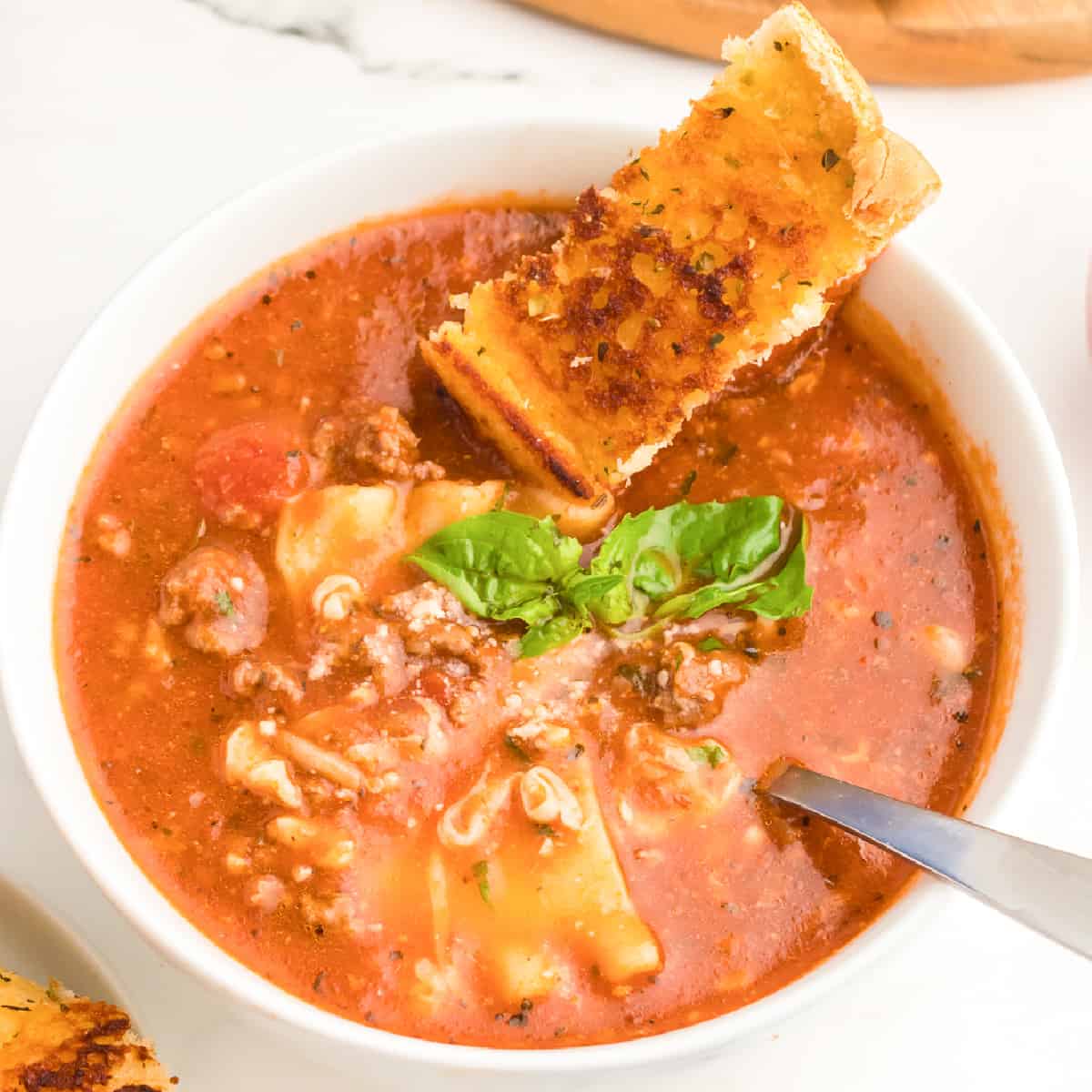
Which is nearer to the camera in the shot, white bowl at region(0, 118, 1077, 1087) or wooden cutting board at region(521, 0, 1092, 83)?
white bowl at region(0, 118, 1077, 1087)

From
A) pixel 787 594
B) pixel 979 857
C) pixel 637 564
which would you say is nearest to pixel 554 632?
pixel 637 564

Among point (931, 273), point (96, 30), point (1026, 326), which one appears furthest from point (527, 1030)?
point (96, 30)

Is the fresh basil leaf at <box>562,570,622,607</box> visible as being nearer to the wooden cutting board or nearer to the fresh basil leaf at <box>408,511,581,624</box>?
the fresh basil leaf at <box>408,511,581,624</box>

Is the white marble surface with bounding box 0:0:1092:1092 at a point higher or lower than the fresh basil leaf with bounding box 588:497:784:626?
higher

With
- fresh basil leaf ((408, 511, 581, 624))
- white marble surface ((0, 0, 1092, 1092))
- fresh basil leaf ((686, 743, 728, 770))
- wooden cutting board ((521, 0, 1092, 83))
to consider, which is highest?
wooden cutting board ((521, 0, 1092, 83))

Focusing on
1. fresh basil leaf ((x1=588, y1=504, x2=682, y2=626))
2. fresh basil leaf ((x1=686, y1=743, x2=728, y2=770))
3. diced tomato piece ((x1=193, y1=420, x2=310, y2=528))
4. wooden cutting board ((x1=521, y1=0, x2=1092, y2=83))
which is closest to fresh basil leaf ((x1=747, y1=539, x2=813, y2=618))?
fresh basil leaf ((x1=588, y1=504, x2=682, y2=626))

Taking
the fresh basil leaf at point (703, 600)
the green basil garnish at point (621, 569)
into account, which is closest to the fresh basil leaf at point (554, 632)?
the green basil garnish at point (621, 569)

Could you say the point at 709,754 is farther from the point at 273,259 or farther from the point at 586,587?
the point at 273,259
